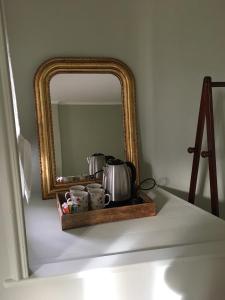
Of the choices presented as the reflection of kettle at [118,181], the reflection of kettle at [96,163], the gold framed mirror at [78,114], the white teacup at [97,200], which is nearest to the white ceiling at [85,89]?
the gold framed mirror at [78,114]

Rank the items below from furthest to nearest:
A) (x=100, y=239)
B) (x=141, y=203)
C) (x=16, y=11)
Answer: (x=16, y=11)
(x=141, y=203)
(x=100, y=239)

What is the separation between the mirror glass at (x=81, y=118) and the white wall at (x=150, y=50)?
0.12 metres

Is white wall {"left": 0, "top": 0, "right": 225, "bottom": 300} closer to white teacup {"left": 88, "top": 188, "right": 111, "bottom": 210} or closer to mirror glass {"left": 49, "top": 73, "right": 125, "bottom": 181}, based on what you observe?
mirror glass {"left": 49, "top": 73, "right": 125, "bottom": 181}

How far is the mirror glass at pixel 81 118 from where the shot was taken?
1.42 m

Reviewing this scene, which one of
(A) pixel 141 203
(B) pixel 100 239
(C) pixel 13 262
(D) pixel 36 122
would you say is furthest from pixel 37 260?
(D) pixel 36 122

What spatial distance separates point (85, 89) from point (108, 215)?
701mm

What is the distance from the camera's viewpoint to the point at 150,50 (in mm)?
1549

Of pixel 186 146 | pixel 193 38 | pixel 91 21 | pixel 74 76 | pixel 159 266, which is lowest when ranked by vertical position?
pixel 159 266

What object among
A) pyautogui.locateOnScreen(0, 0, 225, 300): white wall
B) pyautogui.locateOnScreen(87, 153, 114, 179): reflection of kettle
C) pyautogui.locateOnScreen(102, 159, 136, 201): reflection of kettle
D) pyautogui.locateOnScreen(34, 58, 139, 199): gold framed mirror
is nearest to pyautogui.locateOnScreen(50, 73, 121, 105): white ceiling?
pyautogui.locateOnScreen(34, 58, 139, 199): gold framed mirror

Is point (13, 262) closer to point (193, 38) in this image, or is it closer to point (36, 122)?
point (36, 122)

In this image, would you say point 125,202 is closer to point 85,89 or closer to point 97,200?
point 97,200

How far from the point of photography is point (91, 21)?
144 centimetres

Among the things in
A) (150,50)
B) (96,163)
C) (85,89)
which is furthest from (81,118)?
(150,50)

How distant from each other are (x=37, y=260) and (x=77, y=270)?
0.15 m
